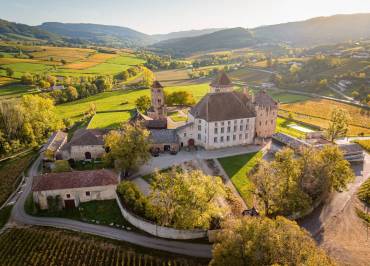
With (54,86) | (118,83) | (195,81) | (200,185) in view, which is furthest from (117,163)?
(195,81)

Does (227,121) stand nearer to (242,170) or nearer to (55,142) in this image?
(242,170)

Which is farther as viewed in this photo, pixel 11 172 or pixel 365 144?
pixel 365 144

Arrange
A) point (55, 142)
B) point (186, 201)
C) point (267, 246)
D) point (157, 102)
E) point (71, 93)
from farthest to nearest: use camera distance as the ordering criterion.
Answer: point (71, 93)
point (157, 102)
point (55, 142)
point (186, 201)
point (267, 246)

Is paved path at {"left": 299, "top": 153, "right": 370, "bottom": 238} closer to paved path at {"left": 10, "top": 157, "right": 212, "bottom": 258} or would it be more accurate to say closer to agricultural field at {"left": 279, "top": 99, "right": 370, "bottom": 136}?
paved path at {"left": 10, "top": 157, "right": 212, "bottom": 258}

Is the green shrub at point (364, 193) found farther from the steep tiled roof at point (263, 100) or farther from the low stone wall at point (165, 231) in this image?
the low stone wall at point (165, 231)

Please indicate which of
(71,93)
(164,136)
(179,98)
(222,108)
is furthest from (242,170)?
(71,93)

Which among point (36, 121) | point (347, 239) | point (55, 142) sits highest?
point (36, 121)

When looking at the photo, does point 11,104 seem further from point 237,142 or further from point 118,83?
point 118,83

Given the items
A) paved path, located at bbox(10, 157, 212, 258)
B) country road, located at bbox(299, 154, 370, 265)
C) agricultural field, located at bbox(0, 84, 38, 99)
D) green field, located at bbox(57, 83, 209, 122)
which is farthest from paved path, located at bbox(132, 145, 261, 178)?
agricultural field, located at bbox(0, 84, 38, 99)
